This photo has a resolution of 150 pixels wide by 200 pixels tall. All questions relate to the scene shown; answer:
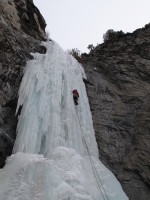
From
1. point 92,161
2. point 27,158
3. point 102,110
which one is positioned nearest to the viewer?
point 27,158

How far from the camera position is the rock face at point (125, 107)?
7473 mm

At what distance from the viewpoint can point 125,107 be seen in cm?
954

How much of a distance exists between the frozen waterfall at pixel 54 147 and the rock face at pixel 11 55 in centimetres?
27

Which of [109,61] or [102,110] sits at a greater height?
[109,61]

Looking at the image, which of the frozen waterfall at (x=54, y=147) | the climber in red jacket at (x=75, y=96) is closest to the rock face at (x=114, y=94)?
the frozen waterfall at (x=54, y=147)

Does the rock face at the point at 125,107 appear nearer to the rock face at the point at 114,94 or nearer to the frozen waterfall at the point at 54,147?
the rock face at the point at 114,94

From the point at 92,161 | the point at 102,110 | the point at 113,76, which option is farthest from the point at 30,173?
the point at 113,76

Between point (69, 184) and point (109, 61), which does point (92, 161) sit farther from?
point (109, 61)

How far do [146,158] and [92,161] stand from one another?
1.51 meters

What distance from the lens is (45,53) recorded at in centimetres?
1179

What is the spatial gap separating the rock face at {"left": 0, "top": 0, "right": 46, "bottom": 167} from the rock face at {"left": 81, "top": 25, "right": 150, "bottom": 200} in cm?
240

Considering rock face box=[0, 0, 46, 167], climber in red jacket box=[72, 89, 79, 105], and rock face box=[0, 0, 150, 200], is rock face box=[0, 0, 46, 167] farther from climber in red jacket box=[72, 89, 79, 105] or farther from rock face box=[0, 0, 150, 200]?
climber in red jacket box=[72, 89, 79, 105]

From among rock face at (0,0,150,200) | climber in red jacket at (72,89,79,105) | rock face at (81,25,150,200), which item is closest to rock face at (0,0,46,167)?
rock face at (0,0,150,200)

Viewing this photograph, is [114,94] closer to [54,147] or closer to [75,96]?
[75,96]
